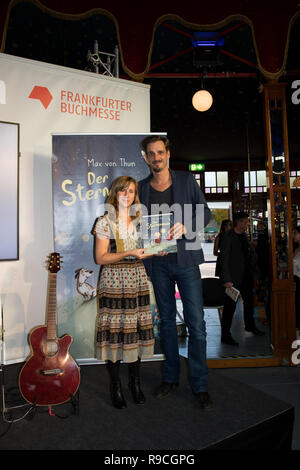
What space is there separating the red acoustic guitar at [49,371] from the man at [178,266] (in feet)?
2.07

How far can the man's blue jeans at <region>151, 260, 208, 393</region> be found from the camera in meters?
2.31

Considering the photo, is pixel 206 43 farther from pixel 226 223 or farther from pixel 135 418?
pixel 135 418

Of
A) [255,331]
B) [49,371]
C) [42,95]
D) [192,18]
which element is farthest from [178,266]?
[255,331]

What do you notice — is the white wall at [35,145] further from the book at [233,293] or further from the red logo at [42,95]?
the book at [233,293]

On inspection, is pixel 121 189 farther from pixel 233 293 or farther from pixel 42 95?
pixel 233 293

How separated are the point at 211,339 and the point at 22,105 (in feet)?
11.6

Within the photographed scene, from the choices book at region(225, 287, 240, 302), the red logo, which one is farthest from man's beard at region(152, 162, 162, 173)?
book at region(225, 287, 240, 302)

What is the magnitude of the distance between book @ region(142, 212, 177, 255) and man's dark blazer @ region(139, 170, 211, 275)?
0.07 meters

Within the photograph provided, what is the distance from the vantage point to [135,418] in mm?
2131

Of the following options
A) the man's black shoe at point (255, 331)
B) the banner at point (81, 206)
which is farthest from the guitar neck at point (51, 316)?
the man's black shoe at point (255, 331)

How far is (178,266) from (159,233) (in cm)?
26

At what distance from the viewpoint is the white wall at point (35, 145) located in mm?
3166

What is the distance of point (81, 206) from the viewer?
322 cm

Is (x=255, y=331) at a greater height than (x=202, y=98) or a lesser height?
lesser
